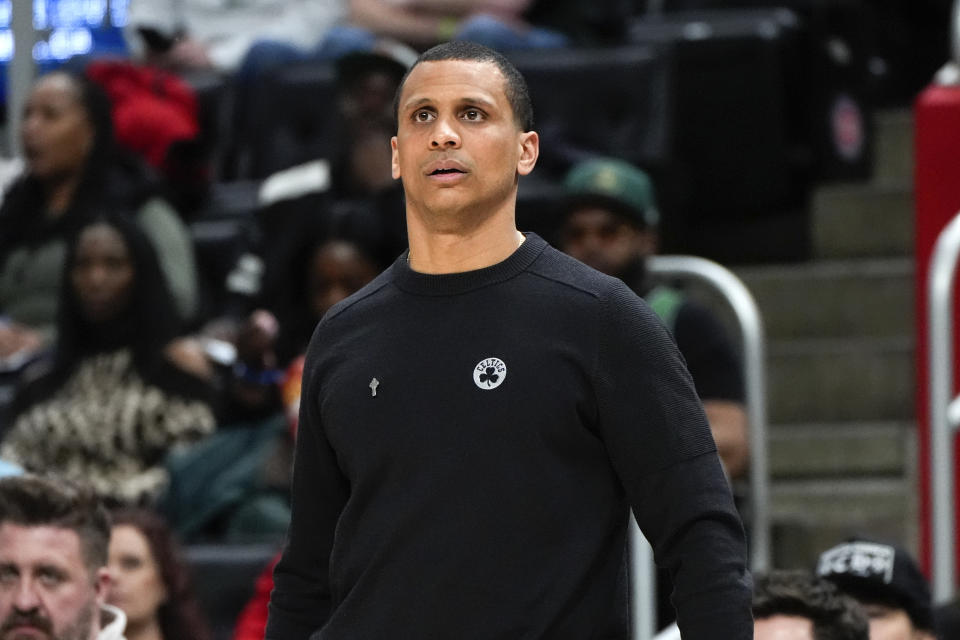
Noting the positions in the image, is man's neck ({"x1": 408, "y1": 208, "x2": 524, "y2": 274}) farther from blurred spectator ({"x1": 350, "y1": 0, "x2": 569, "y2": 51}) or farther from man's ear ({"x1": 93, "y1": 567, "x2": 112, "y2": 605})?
blurred spectator ({"x1": 350, "y1": 0, "x2": 569, "y2": 51})

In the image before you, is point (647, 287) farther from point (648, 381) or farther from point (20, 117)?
point (648, 381)

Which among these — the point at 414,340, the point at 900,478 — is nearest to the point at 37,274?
the point at 900,478

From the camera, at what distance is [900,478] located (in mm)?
5992

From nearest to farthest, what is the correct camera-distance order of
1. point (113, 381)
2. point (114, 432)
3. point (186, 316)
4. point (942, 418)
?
point (942, 418)
point (114, 432)
point (113, 381)
point (186, 316)

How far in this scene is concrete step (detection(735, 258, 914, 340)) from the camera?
21.4 ft

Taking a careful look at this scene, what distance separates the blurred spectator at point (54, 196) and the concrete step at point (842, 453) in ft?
6.30

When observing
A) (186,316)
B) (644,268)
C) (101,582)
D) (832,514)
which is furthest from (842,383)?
(101,582)

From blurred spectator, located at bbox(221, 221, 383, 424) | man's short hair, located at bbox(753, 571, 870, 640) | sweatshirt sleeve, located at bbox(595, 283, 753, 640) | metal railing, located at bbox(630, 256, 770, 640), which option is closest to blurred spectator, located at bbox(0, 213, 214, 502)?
blurred spectator, located at bbox(221, 221, 383, 424)

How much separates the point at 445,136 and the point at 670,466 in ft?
1.48

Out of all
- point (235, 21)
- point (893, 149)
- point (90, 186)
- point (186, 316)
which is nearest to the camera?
point (186, 316)

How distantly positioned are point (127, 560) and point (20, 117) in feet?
7.32

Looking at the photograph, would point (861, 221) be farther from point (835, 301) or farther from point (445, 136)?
point (445, 136)

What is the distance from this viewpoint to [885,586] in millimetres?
4039

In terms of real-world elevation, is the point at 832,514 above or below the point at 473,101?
below
